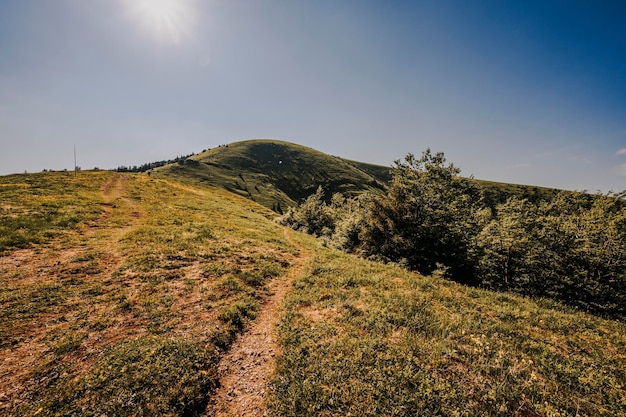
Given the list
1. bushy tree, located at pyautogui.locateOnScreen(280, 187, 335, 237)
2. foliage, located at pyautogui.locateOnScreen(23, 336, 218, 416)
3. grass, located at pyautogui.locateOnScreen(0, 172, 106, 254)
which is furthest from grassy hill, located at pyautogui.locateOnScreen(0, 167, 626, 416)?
bushy tree, located at pyautogui.locateOnScreen(280, 187, 335, 237)

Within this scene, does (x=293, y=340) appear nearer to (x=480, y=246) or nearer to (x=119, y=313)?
(x=119, y=313)

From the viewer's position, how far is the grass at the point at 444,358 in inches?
277

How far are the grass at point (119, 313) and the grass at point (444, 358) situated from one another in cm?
320

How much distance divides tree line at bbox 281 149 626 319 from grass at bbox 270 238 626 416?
11085mm

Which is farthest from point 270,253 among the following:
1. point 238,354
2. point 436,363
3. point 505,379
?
point 505,379

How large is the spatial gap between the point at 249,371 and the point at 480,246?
31.5 metres

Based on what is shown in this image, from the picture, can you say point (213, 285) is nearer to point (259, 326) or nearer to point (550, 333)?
point (259, 326)

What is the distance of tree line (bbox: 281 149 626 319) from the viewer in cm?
2503

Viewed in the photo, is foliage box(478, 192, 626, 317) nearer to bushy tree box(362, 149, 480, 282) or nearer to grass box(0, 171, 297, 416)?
bushy tree box(362, 149, 480, 282)

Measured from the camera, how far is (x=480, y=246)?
2984cm

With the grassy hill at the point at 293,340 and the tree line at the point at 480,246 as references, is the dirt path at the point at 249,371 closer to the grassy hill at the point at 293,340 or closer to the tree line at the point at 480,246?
the grassy hill at the point at 293,340

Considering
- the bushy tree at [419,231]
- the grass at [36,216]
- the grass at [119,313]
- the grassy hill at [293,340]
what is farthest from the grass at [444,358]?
the grass at [36,216]

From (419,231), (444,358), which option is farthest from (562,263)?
(444,358)

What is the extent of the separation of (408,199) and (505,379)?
69.6 ft
